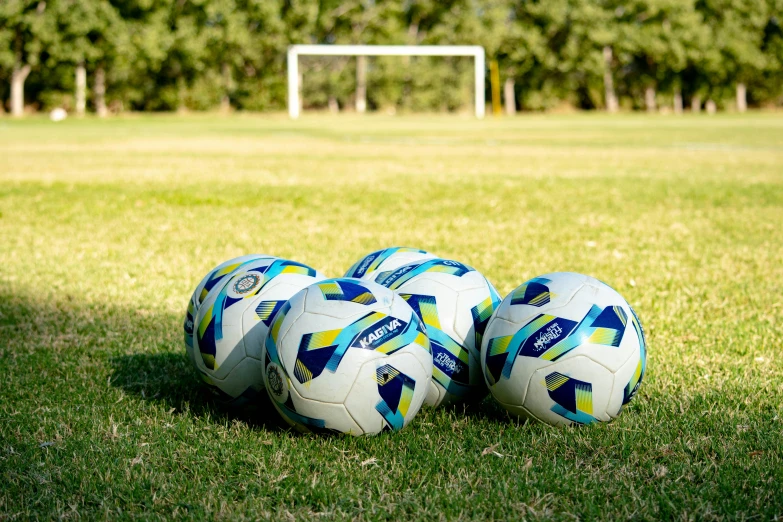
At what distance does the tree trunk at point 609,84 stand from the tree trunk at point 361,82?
61.2 ft

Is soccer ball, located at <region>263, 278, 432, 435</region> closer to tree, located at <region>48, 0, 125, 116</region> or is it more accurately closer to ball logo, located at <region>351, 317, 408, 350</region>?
ball logo, located at <region>351, 317, 408, 350</region>

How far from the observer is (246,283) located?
3725 millimetres

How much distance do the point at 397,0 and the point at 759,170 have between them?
52530mm

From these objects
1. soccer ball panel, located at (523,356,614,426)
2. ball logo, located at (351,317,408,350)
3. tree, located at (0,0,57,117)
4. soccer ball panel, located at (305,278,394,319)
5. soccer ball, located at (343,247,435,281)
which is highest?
tree, located at (0,0,57,117)

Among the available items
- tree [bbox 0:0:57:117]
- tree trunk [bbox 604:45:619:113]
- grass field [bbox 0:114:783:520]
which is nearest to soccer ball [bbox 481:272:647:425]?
grass field [bbox 0:114:783:520]

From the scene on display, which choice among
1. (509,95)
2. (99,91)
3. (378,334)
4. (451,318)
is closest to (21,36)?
(99,91)

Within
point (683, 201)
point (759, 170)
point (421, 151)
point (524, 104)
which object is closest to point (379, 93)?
point (524, 104)

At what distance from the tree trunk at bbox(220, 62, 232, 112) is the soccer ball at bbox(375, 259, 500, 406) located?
5783cm

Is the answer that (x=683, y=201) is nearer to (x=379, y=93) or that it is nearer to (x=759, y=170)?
(x=759, y=170)

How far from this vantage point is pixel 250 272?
12.5ft

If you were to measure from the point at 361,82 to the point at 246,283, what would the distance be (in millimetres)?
58522

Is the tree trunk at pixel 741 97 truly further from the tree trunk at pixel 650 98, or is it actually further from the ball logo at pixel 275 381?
the ball logo at pixel 275 381

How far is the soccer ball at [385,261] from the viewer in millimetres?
4043

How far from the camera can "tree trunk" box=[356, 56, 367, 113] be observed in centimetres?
6073
